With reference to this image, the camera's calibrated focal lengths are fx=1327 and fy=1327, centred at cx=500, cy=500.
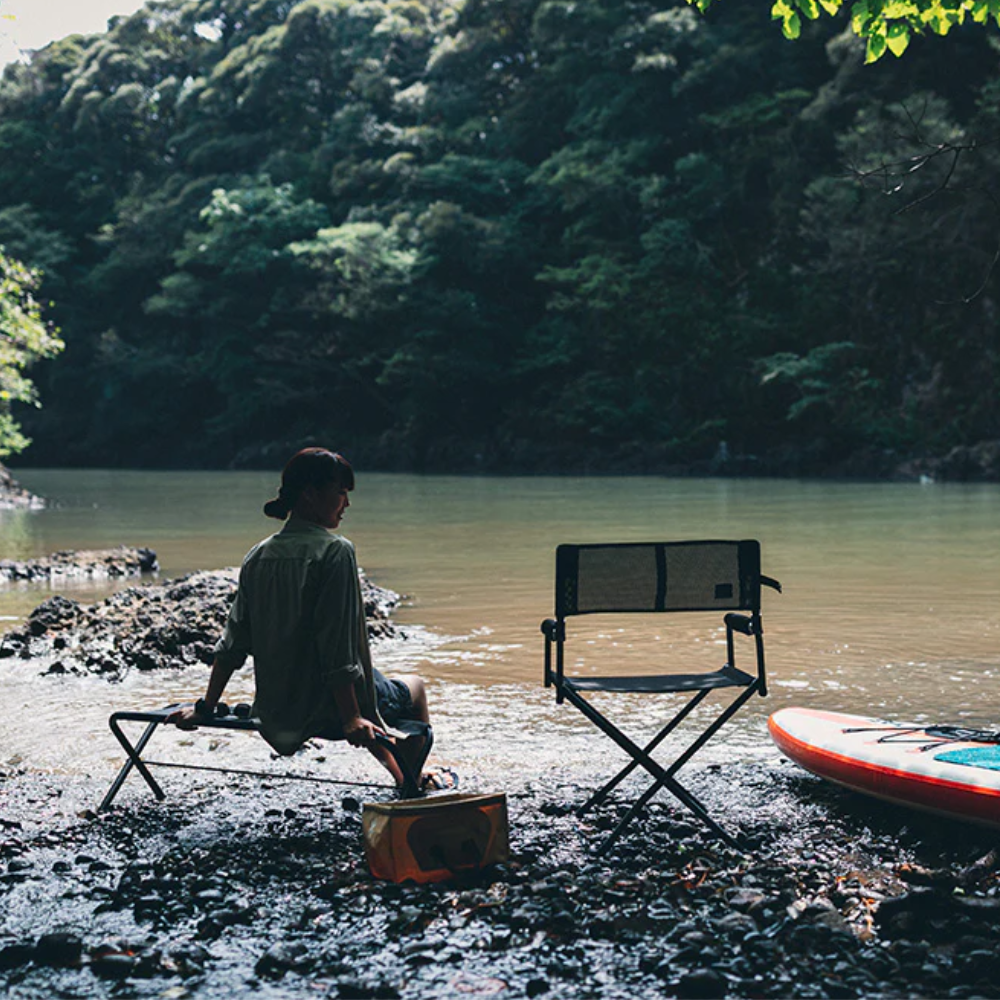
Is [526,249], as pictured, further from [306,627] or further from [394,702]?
[306,627]

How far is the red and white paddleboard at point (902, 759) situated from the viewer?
4121 mm

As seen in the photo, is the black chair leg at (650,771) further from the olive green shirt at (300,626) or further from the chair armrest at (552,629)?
the olive green shirt at (300,626)

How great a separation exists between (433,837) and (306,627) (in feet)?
2.62

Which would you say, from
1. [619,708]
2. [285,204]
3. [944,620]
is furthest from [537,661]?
[285,204]

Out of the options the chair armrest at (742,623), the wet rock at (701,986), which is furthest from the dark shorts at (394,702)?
the wet rock at (701,986)

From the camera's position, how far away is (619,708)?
6594 mm

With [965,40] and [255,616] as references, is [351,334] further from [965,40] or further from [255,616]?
[255,616]

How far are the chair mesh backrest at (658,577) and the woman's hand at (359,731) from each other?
0.70 metres

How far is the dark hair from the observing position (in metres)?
4.19

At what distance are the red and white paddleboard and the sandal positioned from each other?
1273mm

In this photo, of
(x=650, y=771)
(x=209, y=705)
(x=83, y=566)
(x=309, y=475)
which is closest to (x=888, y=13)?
(x=309, y=475)

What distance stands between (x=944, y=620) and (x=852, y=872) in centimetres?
614

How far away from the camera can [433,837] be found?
3756 millimetres

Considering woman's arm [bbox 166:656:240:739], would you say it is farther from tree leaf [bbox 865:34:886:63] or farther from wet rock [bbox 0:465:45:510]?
wet rock [bbox 0:465:45:510]
